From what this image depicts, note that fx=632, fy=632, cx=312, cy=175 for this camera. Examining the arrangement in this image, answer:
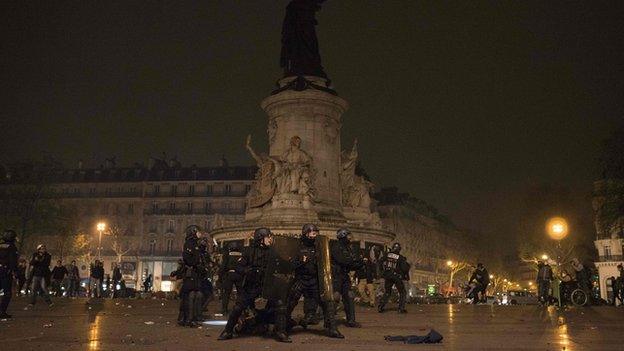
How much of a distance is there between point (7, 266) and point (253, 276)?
8.27 metres

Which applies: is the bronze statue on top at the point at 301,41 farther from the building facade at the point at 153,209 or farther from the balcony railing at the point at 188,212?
the balcony railing at the point at 188,212

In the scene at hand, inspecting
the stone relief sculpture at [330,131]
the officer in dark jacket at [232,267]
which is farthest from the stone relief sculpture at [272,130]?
the officer in dark jacket at [232,267]

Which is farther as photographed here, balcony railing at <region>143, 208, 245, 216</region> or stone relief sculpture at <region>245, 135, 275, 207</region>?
balcony railing at <region>143, 208, 245, 216</region>

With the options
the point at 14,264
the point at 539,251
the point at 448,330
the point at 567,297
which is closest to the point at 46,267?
the point at 14,264

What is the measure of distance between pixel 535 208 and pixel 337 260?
57.7 metres

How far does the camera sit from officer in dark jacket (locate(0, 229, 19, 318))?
15922 millimetres

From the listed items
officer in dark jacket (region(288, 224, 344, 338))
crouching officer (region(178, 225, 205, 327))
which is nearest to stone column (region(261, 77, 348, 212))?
crouching officer (region(178, 225, 205, 327))

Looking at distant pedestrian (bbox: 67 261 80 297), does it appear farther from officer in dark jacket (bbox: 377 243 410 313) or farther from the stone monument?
officer in dark jacket (bbox: 377 243 410 313)

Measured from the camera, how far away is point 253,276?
1137 cm

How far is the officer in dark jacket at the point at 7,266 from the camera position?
15922 mm

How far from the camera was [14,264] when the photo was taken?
16359mm

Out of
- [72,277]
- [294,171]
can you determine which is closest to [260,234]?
[294,171]

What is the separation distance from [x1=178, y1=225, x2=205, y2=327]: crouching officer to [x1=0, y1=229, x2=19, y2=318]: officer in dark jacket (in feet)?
16.6

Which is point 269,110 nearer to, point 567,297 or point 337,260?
point 567,297
